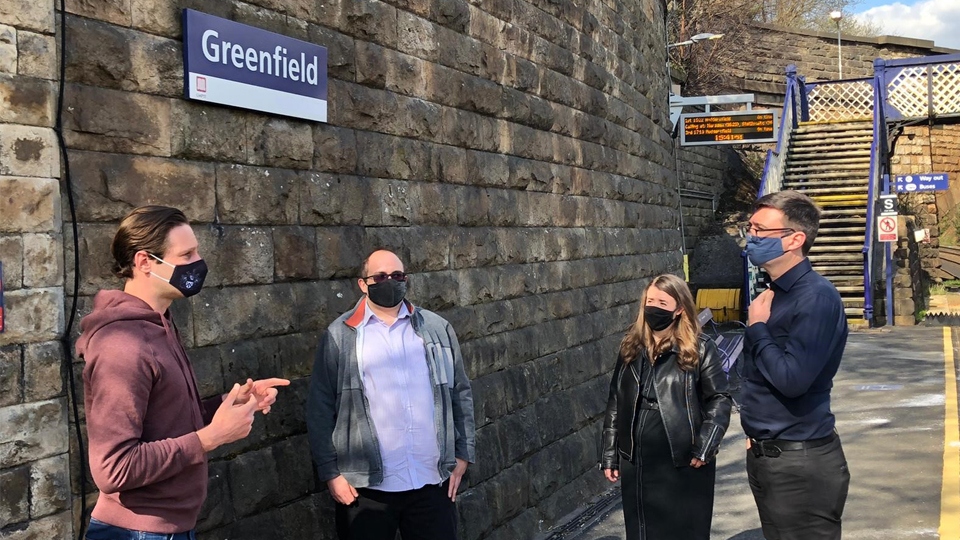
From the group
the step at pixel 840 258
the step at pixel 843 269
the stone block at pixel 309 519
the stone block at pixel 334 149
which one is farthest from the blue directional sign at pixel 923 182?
the stone block at pixel 309 519

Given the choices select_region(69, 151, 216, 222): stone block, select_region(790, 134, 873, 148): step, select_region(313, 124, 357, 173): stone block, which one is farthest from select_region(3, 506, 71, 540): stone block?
select_region(790, 134, 873, 148): step

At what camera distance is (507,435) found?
669 cm

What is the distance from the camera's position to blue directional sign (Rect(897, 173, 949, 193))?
70.6ft

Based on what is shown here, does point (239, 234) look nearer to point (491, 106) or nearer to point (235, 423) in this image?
point (235, 423)

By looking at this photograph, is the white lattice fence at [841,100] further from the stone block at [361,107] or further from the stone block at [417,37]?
the stone block at [361,107]

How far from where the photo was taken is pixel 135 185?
3.79 m

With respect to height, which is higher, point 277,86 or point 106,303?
point 277,86

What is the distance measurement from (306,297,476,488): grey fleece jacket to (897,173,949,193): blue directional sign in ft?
64.2

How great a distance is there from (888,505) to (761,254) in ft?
12.3

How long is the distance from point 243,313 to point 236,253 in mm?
264

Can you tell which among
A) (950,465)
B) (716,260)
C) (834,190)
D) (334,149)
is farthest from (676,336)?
(716,260)

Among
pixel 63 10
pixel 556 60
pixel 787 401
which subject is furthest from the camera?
pixel 556 60

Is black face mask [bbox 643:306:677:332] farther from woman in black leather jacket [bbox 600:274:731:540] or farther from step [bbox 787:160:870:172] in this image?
step [bbox 787:160:870:172]

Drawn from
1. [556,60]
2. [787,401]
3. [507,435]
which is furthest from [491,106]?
[787,401]
